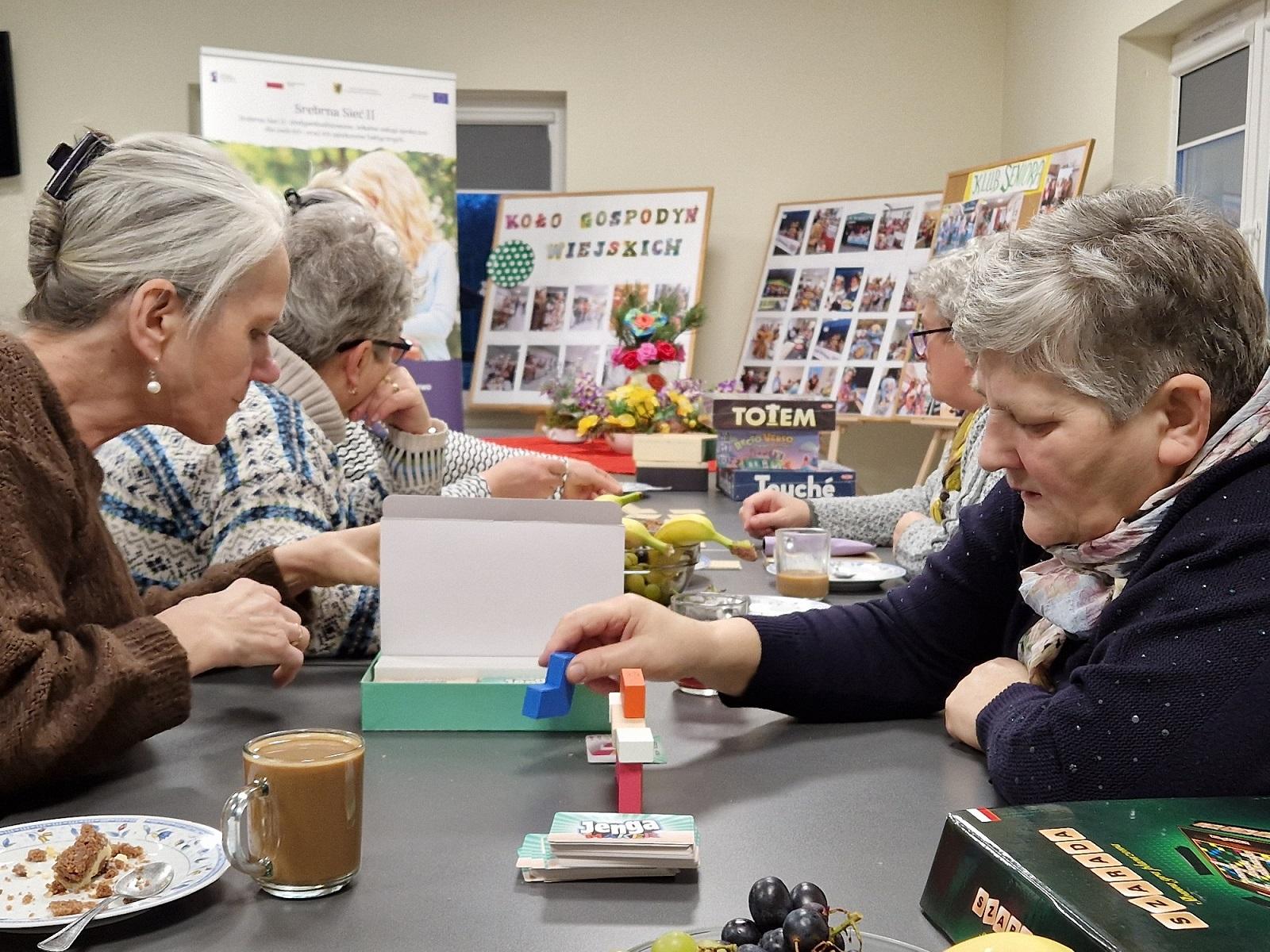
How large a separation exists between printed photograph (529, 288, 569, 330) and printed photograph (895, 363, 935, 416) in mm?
1805

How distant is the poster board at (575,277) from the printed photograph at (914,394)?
110 centimetres

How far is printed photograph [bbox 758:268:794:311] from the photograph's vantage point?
20.7 feet

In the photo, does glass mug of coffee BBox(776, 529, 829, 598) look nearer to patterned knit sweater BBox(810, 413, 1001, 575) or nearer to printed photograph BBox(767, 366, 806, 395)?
patterned knit sweater BBox(810, 413, 1001, 575)

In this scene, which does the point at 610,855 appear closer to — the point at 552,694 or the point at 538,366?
the point at 552,694

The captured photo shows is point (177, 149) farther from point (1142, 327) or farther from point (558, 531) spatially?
point (1142, 327)

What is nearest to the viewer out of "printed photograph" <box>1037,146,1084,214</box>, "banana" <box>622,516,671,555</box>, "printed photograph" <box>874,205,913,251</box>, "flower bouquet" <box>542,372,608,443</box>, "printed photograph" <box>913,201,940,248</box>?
"banana" <box>622,516,671,555</box>

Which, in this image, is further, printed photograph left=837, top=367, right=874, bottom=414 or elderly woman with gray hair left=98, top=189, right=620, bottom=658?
printed photograph left=837, top=367, right=874, bottom=414

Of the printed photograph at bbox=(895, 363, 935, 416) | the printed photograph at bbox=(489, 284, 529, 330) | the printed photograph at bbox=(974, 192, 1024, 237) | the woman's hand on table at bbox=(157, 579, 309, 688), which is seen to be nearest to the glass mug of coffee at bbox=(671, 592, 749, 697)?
the woman's hand on table at bbox=(157, 579, 309, 688)

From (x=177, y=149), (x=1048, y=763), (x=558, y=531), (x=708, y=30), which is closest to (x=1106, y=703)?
(x=1048, y=763)

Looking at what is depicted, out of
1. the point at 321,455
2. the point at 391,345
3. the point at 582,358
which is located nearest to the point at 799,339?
the point at 582,358

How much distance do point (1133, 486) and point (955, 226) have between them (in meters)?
4.74

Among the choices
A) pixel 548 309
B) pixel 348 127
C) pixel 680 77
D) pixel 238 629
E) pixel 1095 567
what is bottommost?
pixel 238 629

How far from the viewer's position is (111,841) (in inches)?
37.0

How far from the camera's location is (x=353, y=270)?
6.87 feet
